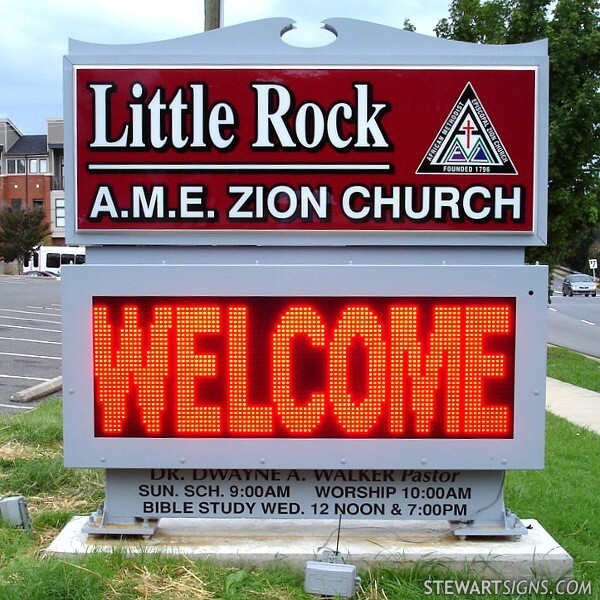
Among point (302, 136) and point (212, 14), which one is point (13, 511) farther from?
point (212, 14)

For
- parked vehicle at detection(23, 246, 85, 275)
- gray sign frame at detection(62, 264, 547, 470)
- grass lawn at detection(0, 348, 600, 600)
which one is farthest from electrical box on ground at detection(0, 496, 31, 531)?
parked vehicle at detection(23, 246, 85, 275)

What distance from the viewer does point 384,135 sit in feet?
14.5

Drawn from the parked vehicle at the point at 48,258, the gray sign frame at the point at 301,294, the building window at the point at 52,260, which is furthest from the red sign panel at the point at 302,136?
the building window at the point at 52,260

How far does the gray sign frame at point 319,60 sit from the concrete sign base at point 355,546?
1.65 metres

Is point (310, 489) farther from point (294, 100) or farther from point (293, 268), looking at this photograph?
point (294, 100)

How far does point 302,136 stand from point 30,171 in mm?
62154

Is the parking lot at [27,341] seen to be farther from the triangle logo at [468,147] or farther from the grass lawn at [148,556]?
the triangle logo at [468,147]

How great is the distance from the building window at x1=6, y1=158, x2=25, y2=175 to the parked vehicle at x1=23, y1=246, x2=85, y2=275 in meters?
10.0

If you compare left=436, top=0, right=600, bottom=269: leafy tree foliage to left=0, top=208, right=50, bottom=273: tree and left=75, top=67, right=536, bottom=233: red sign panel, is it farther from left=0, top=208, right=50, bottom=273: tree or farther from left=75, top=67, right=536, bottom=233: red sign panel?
left=0, top=208, right=50, bottom=273: tree

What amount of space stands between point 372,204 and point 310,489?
162cm

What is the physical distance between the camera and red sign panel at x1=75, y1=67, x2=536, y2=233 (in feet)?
14.4

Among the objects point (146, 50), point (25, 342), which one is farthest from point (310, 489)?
point (25, 342)

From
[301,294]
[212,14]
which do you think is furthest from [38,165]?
[301,294]

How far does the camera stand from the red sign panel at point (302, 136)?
4395mm
